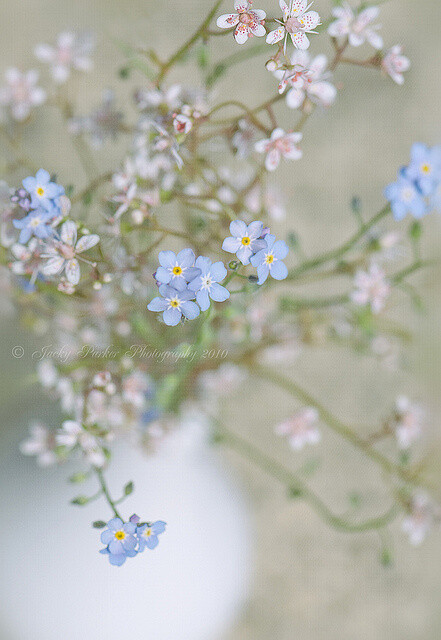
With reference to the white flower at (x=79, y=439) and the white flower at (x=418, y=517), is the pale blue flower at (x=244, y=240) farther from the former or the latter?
the white flower at (x=418, y=517)

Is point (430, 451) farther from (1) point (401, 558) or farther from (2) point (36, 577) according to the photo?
(2) point (36, 577)

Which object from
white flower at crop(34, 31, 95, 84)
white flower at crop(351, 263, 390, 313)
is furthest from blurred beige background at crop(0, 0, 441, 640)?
white flower at crop(351, 263, 390, 313)

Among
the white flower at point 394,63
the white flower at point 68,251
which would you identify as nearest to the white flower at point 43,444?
the white flower at point 68,251

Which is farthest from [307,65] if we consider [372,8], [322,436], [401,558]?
[401,558]

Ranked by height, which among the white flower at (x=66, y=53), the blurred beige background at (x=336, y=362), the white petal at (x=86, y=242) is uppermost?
the white flower at (x=66, y=53)

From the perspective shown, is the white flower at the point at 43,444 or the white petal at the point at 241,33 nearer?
the white petal at the point at 241,33

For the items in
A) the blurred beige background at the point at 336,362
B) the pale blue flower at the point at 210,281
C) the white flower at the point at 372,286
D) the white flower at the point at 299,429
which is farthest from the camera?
the blurred beige background at the point at 336,362
